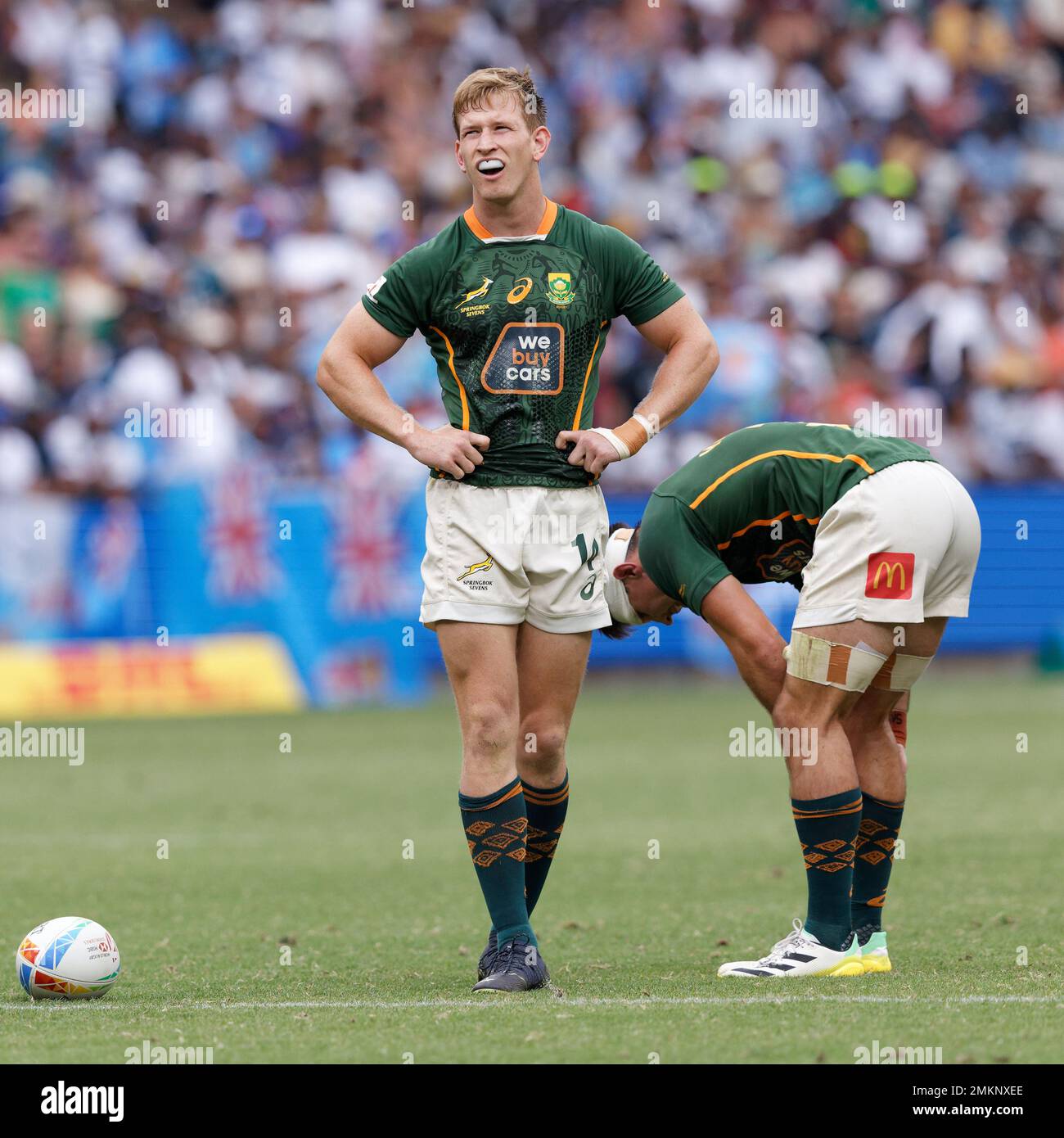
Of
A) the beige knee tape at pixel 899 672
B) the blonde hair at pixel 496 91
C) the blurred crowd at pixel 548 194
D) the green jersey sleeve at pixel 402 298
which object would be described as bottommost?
the beige knee tape at pixel 899 672

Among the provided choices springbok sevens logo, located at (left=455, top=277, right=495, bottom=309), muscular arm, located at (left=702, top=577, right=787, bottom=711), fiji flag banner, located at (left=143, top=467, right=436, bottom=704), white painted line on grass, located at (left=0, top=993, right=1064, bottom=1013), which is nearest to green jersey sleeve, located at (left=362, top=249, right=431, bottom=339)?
springbok sevens logo, located at (left=455, top=277, right=495, bottom=309)

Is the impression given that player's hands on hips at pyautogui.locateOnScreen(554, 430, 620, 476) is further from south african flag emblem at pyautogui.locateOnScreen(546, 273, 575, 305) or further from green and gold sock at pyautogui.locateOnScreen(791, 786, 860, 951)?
green and gold sock at pyautogui.locateOnScreen(791, 786, 860, 951)

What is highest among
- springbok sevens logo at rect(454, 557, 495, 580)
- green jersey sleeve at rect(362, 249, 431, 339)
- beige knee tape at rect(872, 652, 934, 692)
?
green jersey sleeve at rect(362, 249, 431, 339)

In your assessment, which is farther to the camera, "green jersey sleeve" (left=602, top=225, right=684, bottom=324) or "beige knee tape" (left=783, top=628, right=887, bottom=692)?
"green jersey sleeve" (left=602, top=225, right=684, bottom=324)

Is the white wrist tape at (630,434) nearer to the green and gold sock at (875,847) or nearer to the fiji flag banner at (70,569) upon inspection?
the green and gold sock at (875,847)

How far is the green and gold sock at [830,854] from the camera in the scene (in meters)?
6.44

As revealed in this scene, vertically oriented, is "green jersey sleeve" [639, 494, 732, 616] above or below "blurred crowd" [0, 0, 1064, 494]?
below

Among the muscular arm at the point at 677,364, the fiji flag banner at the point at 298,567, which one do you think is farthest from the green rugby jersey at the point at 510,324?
the fiji flag banner at the point at 298,567

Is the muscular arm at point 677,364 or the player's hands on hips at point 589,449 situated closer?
the player's hands on hips at point 589,449

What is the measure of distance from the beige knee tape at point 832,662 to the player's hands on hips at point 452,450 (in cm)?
116

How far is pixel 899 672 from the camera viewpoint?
668 centimetres

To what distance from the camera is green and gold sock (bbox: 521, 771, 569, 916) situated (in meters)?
6.75

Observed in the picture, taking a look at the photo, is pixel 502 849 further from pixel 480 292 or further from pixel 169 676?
pixel 169 676

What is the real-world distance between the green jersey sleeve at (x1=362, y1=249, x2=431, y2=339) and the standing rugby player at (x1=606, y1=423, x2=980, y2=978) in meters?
0.98
